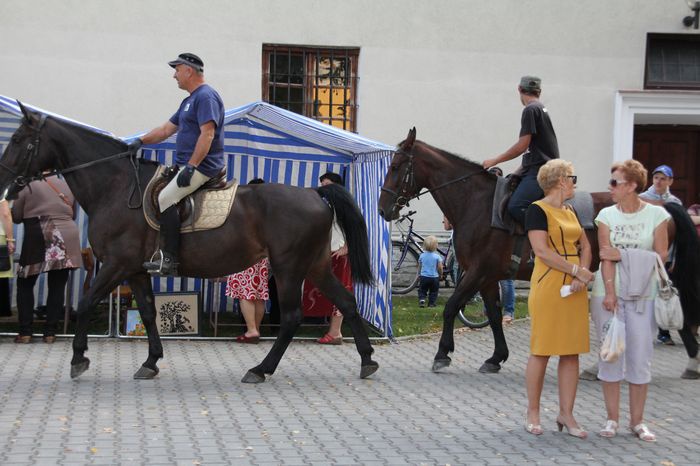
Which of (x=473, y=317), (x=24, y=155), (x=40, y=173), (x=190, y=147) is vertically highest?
(x=190, y=147)

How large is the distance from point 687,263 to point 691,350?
41.5 inches

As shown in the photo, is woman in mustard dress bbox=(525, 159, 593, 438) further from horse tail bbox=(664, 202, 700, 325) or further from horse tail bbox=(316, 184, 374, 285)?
horse tail bbox=(316, 184, 374, 285)

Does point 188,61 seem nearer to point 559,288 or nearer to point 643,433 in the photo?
point 559,288

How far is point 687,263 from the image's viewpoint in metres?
9.02

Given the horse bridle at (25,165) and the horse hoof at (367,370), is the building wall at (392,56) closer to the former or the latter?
the horse bridle at (25,165)

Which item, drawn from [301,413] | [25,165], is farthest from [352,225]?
[25,165]

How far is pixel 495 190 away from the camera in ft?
31.8

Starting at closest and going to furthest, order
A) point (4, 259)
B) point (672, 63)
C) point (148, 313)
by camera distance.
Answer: point (148, 313) → point (4, 259) → point (672, 63)

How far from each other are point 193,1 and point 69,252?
6.01 metres

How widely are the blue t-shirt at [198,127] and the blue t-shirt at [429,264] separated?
602cm

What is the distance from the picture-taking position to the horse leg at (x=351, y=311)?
9367mm

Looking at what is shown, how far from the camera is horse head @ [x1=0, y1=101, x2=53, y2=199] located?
8.98 meters

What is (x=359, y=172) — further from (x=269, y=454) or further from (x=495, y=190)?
(x=269, y=454)

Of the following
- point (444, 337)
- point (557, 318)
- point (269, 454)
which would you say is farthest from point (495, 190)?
point (269, 454)
